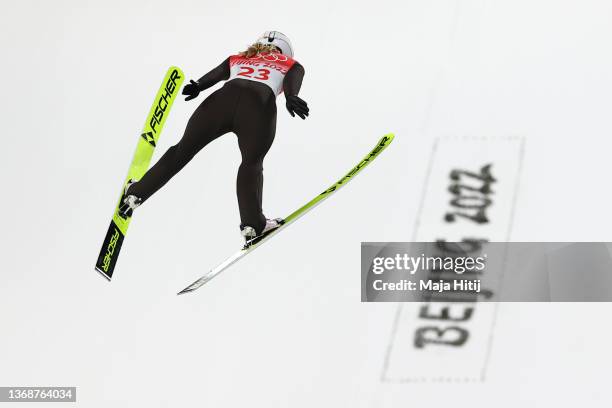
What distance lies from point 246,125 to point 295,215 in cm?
75

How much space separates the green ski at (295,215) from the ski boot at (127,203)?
1.89 ft

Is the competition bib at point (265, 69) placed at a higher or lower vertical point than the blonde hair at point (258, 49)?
lower

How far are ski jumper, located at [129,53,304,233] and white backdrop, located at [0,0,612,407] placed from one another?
0.59m

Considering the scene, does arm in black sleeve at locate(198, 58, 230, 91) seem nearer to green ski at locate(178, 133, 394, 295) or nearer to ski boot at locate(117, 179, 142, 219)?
ski boot at locate(117, 179, 142, 219)

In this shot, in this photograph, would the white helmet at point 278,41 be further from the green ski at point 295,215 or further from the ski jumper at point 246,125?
the green ski at point 295,215

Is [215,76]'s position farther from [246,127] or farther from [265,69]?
[246,127]

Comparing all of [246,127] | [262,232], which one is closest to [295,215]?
[262,232]

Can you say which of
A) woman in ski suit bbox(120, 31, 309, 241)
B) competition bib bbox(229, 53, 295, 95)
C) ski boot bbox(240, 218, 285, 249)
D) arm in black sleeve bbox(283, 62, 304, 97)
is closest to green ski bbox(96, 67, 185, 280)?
woman in ski suit bbox(120, 31, 309, 241)

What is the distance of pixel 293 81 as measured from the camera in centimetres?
502

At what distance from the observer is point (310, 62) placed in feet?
24.2

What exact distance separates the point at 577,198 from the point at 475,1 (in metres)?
2.90

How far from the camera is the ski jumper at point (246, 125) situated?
498 cm

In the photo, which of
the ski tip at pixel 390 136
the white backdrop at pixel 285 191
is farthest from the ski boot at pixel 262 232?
the ski tip at pixel 390 136

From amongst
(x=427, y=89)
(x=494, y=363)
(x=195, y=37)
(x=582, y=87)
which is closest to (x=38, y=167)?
(x=195, y=37)
